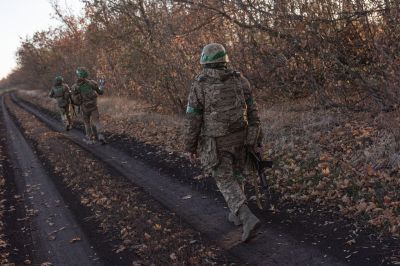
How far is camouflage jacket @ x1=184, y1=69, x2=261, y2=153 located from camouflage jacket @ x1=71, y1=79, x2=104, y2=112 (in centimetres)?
805

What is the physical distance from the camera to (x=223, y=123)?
5621 mm

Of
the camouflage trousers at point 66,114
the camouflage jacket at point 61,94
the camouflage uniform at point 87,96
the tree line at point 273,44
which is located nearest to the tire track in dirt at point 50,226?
the camouflage uniform at point 87,96

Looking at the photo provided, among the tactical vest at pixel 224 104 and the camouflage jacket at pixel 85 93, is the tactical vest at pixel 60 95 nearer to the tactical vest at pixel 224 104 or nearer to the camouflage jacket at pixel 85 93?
the camouflage jacket at pixel 85 93

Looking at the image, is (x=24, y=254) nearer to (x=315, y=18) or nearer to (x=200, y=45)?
(x=315, y=18)

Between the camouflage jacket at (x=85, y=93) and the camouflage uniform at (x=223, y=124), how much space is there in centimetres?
802

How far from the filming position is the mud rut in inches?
199

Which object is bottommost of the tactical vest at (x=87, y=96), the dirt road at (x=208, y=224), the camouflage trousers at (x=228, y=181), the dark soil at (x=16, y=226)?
the dirt road at (x=208, y=224)

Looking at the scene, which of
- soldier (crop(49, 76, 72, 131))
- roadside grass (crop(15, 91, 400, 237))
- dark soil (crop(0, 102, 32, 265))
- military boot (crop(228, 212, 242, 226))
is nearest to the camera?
roadside grass (crop(15, 91, 400, 237))

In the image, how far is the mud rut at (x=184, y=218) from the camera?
16.6ft

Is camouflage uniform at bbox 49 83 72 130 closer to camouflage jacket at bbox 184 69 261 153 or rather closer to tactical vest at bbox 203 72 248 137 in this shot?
camouflage jacket at bbox 184 69 261 153

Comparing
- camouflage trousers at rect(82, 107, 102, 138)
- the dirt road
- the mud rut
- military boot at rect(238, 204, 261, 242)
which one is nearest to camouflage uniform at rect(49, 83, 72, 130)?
camouflage trousers at rect(82, 107, 102, 138)

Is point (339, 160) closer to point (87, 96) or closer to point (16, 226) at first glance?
point (16, 226)

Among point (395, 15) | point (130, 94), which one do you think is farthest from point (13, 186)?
point (130, 94)

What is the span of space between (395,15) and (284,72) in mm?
3815
